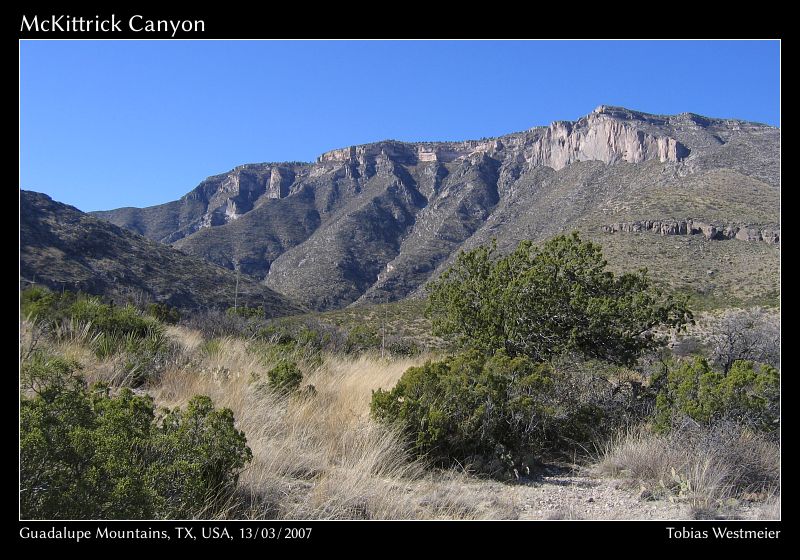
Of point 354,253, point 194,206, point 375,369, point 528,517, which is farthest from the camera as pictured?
point 194,206

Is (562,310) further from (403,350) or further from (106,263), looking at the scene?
(106,263)

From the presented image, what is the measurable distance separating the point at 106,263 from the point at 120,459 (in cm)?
4060

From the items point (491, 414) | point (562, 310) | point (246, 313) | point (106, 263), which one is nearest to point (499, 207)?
point (106, 263)

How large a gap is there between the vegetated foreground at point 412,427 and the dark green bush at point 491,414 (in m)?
0.02

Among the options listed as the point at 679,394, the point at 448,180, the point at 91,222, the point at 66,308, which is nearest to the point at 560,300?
the point at 679,394

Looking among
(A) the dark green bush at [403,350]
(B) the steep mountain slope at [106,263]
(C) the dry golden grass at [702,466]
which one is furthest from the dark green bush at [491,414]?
(B) the steep mountain slope at [106,263]

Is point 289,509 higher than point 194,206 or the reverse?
the reverse

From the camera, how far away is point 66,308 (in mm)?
7016

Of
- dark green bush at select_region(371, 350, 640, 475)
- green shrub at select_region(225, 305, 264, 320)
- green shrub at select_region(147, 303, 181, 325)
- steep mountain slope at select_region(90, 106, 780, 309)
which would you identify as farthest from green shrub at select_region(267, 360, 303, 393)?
steep mountain slope at select_region(90, 106, 780, 309)

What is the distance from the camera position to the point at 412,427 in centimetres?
392

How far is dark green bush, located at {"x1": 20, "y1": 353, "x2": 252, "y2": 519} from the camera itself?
2.38m

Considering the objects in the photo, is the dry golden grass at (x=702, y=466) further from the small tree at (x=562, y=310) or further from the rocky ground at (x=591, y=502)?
the small tree at (x=562, y=310)

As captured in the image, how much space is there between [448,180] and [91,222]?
9185cm

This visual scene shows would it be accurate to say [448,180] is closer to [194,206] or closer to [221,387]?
[194,206]
